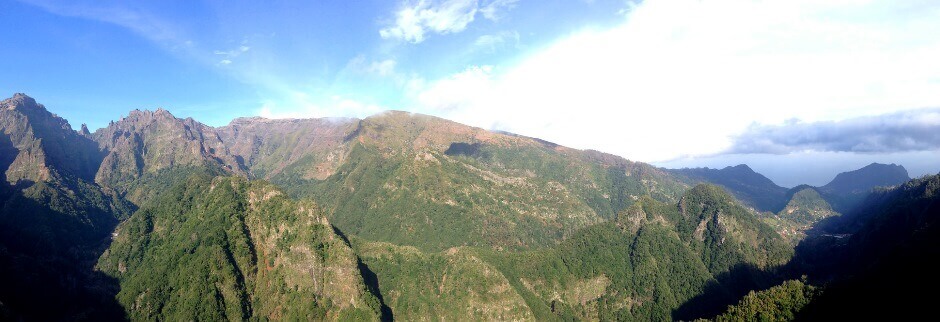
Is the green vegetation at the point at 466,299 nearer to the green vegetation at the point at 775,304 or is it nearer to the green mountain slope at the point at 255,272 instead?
the green mountain slope at the point at 255,272

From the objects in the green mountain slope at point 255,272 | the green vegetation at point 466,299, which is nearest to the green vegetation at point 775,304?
the green vegetation at point 466,299

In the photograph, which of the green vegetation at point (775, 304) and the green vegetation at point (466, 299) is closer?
the green vegetation at point (775, 304)

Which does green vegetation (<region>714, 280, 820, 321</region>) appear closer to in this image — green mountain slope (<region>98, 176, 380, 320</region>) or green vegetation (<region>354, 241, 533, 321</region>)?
green vegetation (<region>354, 241, 533, 321</region>)

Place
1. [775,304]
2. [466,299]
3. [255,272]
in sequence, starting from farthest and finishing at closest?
[466,299] → [255,272] → [775,304]

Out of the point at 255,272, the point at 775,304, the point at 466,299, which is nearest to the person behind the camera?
the point at 775,304

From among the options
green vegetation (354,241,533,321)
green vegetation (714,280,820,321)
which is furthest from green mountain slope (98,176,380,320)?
green vegetation (714,280,820,321)

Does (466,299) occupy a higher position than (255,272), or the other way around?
(255,272)

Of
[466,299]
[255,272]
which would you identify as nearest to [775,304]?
[466,299]

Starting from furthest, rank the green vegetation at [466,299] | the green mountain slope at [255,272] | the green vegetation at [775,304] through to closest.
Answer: the green vegetation at [466,299]
the green mountain slope at [255,272]
the green vegetation at [775,304]

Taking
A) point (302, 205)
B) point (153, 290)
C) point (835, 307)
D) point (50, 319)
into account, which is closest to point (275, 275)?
point (302, 205)

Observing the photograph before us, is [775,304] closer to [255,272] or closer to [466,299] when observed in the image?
[466,299]
